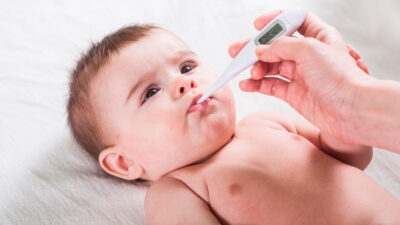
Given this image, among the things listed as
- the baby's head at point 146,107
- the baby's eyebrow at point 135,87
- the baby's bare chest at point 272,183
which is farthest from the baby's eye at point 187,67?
the baby's bare chest at point 272,183

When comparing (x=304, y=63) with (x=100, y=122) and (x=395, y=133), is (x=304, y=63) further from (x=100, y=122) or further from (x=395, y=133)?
(x=100, y=122)

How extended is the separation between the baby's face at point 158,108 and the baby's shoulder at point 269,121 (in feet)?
0.36

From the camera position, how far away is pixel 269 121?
132 centimetres

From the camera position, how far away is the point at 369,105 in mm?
977

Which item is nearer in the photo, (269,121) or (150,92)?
(150,92)

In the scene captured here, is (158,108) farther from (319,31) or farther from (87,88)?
(319,31)

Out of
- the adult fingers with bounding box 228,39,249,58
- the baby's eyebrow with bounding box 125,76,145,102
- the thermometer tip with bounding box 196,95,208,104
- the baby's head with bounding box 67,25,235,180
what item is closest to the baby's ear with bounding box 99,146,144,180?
the baby's head with bounding box 67,25,235,180

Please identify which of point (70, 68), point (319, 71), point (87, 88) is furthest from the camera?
point (70, 68)

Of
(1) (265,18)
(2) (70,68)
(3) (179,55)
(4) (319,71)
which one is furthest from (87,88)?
(4) (319,71)

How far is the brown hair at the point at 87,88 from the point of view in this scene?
4.09 ft

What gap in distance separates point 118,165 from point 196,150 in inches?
8.9

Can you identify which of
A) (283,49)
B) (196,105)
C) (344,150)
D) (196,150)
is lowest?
(344,150)

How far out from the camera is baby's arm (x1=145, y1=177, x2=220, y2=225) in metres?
1.08

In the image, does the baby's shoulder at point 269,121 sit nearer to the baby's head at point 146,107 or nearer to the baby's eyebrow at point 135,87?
the baby's head at point 146,107
